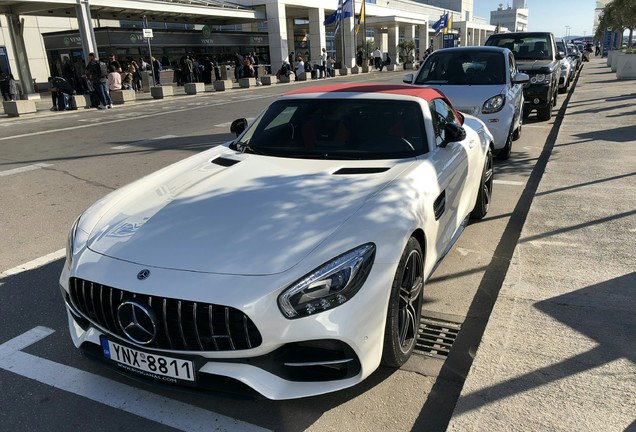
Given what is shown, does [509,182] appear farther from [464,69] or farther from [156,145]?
[156,145]

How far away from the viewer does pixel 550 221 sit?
5086 mm

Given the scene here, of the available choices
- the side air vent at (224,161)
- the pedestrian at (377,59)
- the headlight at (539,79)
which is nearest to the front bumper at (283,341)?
the side air vent at (224,161)

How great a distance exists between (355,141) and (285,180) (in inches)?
31.3

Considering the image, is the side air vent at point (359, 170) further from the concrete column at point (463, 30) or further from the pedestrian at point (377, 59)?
the concrete column at point (463, 30)

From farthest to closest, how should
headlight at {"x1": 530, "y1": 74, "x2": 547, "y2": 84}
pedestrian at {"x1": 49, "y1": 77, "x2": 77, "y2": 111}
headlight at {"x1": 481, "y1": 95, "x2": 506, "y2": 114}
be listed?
pedestrian at {"x1": 49, "y1": 77, "x2": 77, "y2": 111}, headlight at {"x1": 530, "y1": 74, "x2": 547, "y2": 84}, headlight at {"x1": 481, "y1": 95, "x2": 506, "y2": 114}

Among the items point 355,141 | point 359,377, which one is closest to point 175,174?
point 355,141

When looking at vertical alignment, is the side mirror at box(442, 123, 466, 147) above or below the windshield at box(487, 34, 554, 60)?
below

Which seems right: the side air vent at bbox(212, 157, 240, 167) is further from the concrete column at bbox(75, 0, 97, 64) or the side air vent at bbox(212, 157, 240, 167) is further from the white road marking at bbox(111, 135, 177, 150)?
the concrete column at bbox(75, 0, 97, 64)

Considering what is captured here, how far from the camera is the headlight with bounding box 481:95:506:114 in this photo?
25.5 ft

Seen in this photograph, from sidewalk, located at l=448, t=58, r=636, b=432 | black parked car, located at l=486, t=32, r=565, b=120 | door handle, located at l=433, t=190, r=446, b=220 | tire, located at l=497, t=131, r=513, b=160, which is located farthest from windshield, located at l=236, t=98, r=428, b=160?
black parked car, located at l=486, t=32, r=565, b=120

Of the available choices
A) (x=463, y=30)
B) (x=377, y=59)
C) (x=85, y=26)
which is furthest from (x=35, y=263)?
(x=463, y=30)

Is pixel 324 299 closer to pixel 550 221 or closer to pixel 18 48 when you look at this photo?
pixel 550 221

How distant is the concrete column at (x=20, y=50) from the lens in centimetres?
2305

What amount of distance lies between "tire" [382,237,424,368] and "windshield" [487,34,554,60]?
447 inches
